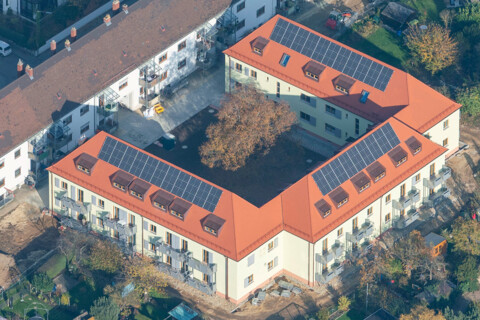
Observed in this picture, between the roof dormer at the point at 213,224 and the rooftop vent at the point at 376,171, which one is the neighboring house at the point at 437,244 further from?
the roof dormer at the point at 213,224

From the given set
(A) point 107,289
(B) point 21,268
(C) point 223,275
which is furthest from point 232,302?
(B) point 21,268

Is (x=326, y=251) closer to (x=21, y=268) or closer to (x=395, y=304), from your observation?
(x=395, y=304)

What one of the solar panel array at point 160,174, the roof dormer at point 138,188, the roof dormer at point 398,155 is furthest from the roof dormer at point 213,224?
the roof dormer at point 398,155

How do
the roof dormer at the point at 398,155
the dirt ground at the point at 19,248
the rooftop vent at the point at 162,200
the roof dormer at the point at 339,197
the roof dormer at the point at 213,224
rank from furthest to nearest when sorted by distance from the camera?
1. the roof dormer at the point at 398,155
2. the dirt ground at the point at 19,248
3. the roof dormer at the point at 339,197
4. the rooftop vent at the point at 162,200
5. the roof dormer at the point at 213,224

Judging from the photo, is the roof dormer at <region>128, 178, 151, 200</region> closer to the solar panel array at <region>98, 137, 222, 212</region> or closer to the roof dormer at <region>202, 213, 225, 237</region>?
the solar panel array at <region>98, 137, 222, 212</region>

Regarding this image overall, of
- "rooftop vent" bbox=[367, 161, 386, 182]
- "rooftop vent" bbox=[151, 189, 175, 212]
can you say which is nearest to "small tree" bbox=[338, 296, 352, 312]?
"rooftop vent" bbox=[367, 161, 386, 182]

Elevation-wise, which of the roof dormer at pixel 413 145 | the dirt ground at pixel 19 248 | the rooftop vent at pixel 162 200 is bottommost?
the dirt ground at pixel 19 248
